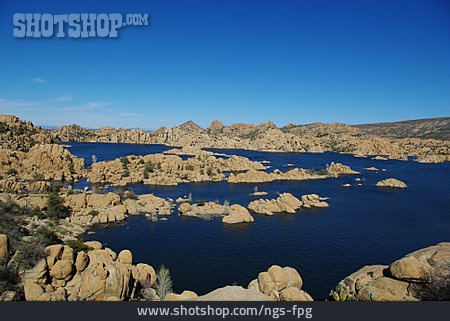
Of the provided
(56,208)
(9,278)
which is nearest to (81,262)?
(9,278)

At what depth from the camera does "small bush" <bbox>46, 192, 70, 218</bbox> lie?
5222cm

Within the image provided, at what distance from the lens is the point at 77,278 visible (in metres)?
26.0

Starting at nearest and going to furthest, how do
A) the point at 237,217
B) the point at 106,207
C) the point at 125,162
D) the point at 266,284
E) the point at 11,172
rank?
1. the point at 266,284
2. the point at 237,217
3. the point at 106,207
4. the point at 11,172
5. the point at 125,162

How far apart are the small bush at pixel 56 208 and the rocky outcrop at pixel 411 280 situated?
1841 inches

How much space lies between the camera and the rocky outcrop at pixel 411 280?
1939 cm

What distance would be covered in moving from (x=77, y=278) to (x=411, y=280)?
2461cm

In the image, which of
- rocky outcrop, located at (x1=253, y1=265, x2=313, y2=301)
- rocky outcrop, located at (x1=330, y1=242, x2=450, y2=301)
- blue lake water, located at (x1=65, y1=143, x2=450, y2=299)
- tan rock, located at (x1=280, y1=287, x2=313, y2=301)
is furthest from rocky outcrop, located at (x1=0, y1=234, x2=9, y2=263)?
rocky outcrop, located at (x1=330, y1=242, x2=450, y2=301)

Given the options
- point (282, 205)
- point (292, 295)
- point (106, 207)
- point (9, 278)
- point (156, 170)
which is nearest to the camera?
point (9, 278)

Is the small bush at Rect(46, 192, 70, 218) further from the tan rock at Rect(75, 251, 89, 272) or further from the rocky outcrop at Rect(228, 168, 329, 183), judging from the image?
the rocky outcrop at Rect(228, 168, 329, 183)

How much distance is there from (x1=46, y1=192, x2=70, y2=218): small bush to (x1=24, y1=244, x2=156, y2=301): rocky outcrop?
28721 mm

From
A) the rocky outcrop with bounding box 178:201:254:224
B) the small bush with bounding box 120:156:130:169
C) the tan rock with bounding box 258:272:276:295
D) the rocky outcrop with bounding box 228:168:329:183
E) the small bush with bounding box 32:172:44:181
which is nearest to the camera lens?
the tan rock with bounding box 258:272:276:295

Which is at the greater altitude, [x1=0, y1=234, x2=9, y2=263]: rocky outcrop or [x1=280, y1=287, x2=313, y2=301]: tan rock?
[x1=0, y1=234, x2=9, y2=263]: rocky outcrop

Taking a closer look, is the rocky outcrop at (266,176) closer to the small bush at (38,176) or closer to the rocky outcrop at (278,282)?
the small bush at (38,176)

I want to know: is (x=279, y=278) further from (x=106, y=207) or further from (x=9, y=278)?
(x=106, y=207)
